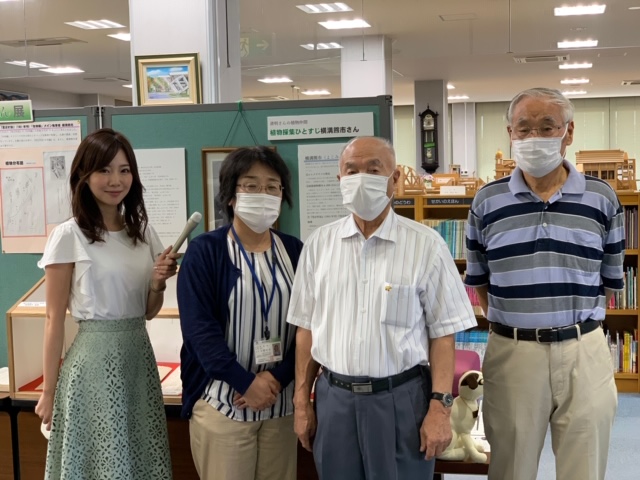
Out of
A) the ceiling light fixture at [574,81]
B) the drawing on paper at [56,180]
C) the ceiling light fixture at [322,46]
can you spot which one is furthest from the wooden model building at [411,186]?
the ceiling light fixture at [574,81]

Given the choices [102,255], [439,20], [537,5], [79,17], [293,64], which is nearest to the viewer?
[102,255]

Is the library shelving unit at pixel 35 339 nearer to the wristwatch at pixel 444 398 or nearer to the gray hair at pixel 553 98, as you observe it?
the wristwatch at pixel 444 398

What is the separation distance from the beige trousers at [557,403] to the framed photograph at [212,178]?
1.27 metres

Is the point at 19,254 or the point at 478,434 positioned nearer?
the point at 478,434

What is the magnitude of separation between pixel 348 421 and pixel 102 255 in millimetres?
933

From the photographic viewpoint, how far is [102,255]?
211 centimetres

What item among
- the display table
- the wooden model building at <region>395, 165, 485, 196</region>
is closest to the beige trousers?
the display table

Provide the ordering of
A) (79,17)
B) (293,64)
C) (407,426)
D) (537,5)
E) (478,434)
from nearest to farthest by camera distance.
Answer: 1. (407,426)
2. (478,434)
3. (293,64)
4. (537,5)
5. (79,17)

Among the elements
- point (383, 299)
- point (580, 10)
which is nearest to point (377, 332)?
point (383, 299)

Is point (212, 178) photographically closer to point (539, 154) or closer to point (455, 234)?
point (539, 154)

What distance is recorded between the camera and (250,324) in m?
2.00

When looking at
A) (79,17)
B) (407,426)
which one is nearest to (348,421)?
(407,426)

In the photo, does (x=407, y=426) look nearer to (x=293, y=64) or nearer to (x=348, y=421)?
(x=348, y=421)

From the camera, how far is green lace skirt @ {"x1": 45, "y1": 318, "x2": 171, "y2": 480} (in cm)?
210
